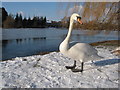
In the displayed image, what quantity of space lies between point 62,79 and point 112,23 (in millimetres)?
6099

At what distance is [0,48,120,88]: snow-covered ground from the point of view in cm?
400

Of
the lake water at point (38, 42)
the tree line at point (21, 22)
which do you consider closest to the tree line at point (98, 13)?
the lake water at point (38, 42)

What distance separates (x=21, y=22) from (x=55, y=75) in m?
71.1

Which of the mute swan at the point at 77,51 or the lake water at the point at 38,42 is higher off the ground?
the mute swan at the point at 77,51

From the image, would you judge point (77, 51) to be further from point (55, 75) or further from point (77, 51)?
point (55, 75)

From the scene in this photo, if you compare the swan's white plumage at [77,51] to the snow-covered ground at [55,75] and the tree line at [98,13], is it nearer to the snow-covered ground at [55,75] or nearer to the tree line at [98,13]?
the snow-covered ground at [55,75]

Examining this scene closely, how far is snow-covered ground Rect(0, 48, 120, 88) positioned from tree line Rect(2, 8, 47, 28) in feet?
191

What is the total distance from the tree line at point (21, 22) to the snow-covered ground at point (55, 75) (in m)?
58.2

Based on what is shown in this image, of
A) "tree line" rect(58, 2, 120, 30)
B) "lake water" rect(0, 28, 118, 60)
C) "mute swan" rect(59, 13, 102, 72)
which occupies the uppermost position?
"tree line" rect(58, 2, 120, 30)

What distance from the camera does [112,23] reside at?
30.8 feet

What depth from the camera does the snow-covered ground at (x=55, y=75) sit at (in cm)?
400

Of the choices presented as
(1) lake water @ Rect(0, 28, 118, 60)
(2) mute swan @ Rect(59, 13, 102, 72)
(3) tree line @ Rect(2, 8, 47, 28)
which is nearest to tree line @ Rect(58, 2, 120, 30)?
(1) lake water @ Rect(0, 28, 118, 60)

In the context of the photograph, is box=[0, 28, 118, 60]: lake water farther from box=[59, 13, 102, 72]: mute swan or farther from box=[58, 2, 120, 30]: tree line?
box=[59, 13, 102, 72]: mute swan

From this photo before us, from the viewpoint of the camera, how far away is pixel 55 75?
4582 mm
